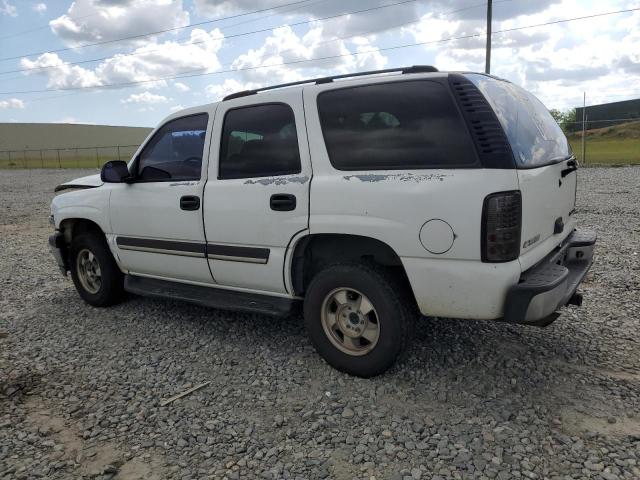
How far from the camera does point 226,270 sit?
4008 mm

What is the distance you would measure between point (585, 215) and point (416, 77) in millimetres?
7241

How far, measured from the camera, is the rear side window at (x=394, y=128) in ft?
9.86

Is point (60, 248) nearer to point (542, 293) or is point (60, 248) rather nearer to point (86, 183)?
point (86, 183)

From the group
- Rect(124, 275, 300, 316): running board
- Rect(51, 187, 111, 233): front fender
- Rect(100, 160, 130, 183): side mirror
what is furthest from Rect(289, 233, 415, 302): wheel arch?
Rect(51, 187, 111, 233): front fender

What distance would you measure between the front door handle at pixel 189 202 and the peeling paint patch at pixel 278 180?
0.51 m

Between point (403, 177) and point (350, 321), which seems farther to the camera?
point (350, 321)

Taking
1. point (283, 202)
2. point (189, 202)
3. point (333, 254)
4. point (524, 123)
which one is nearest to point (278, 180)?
point (283, 202)

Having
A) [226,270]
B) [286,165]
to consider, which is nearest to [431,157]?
[286,165]

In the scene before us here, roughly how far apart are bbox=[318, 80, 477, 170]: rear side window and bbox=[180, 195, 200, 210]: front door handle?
4.03 feet

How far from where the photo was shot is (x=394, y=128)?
320 cm

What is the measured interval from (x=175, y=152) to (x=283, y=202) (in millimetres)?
1391

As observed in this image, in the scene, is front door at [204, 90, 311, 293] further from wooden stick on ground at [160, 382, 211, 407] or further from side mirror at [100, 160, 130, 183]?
side mirror at [100, 160, 130, 183]

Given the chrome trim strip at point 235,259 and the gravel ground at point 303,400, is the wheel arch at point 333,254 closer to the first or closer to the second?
the chrome trim strip at point 235,259

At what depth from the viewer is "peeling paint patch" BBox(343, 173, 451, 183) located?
9.72 ft
